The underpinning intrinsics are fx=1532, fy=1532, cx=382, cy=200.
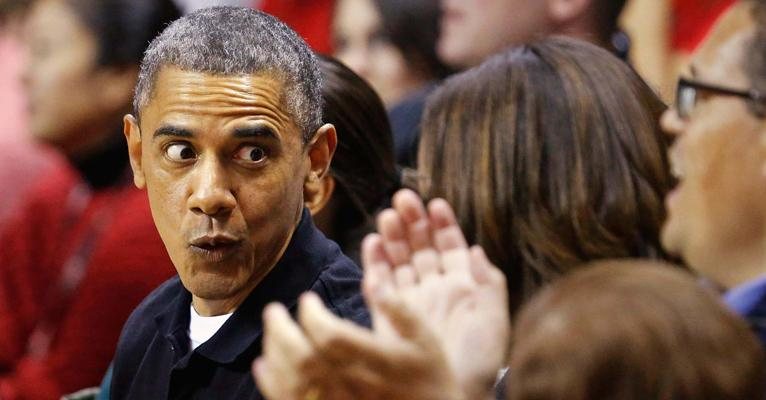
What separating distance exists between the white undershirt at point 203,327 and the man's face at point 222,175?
0.14ft

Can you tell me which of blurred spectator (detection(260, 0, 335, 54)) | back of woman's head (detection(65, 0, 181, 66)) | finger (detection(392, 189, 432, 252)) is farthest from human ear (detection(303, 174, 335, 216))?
blurred spectator (detection(260, 0, 335, 54))

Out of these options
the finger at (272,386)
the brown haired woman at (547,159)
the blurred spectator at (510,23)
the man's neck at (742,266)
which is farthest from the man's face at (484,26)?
the finger at (272,386)

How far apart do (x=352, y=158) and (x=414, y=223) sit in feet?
3.57

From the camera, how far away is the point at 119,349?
238 cm

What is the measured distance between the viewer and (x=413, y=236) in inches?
71.7

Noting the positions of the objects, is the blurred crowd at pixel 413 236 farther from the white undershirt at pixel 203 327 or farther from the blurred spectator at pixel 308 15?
the blurred spectator at pixel 308 15

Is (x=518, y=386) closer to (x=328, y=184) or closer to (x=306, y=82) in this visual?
(x=306, y=82)

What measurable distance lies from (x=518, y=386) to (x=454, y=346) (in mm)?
260

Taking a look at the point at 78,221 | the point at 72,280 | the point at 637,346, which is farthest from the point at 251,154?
the point at 78,221

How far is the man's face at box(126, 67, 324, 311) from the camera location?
2137 mm

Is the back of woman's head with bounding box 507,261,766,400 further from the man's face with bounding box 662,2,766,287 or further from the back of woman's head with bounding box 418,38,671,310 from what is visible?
the back of woman's head with bounding box 418,38,671,310

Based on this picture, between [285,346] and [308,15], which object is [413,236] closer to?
[285,346]

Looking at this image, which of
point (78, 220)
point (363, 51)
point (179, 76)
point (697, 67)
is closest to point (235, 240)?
point (179, 76)

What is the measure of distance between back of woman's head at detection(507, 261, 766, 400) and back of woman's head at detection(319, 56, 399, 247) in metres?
1.37
